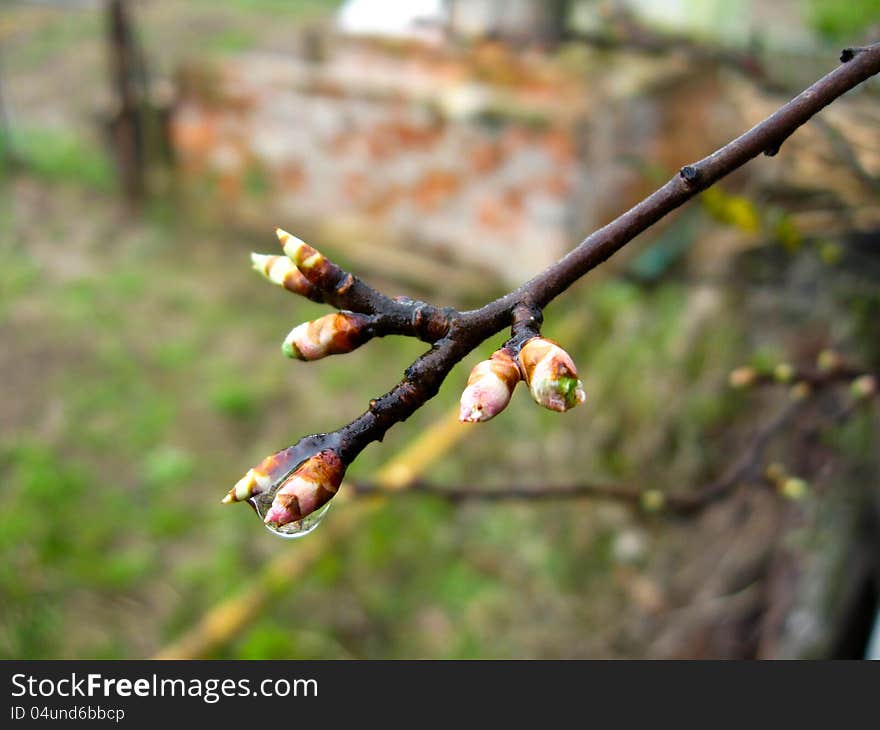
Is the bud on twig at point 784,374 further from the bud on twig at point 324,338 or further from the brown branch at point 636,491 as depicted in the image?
the bud on twig at point 324,338

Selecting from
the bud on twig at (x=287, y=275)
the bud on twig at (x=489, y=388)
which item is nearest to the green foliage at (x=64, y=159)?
the bud on twig at (x=287, y=275)

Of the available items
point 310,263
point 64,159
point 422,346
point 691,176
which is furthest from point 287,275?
point 64,159

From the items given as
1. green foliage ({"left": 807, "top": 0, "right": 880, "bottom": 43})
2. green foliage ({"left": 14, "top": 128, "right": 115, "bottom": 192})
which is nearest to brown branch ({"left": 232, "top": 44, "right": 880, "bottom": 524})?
green foliage ({"left": 807, "top": 0, "right": 880, "bottom": 43})

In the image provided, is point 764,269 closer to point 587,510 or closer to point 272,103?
point 587,510

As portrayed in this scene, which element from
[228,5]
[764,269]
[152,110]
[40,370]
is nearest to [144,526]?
[40,370]

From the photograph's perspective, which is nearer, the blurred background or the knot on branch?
the knot on branch

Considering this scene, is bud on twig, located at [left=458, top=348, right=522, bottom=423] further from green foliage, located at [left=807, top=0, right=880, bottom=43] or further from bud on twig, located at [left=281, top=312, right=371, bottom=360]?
green foliage, located at [left=807, top=0, right=880, bottom=43]
